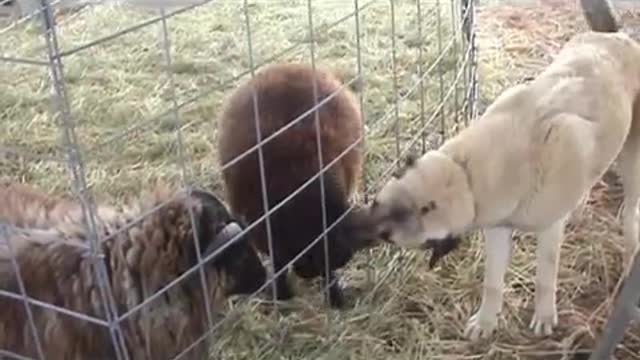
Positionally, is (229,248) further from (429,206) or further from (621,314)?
(621,314)

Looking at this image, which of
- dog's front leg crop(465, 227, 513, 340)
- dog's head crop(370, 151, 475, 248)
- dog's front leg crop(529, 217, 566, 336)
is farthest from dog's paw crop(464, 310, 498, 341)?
dog's head crop(370, 151, 475, 248)

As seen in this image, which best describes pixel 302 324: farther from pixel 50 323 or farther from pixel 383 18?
pixel 383 18

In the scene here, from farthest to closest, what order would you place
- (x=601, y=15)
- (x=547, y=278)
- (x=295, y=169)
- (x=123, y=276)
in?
(x=601, y=15)
(x=295, y=169)
(x=547, y=278)
(x=123, y=276)

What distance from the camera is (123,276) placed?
7.78 feet

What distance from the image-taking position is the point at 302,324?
116 inches

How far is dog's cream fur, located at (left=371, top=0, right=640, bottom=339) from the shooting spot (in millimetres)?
2621

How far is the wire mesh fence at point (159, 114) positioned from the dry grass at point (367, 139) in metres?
0.01

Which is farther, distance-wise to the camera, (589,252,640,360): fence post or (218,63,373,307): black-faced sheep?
(218,63,373,307): black-faced sheep

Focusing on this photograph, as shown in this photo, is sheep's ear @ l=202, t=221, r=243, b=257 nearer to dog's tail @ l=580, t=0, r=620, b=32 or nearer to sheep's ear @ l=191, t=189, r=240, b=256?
sheep's ear @ l=191, t=189, r=240, b=256

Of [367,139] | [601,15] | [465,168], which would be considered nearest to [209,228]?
[465,168]

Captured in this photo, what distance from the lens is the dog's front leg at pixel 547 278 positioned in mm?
2756

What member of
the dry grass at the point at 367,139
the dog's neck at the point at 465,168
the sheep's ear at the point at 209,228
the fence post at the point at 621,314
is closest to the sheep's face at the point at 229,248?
the sheep's ear at the point at 209,228

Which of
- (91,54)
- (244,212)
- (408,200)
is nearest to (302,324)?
(244,212)

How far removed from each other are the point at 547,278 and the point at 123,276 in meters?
1.18
